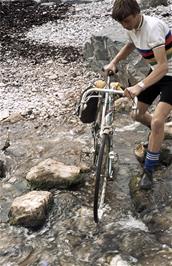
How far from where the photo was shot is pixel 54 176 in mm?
5691

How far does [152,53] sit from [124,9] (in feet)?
2.19

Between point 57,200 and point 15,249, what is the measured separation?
90 cm

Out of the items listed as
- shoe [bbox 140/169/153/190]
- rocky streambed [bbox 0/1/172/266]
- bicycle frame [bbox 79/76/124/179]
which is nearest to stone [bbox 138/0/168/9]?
rocky streambed [bbox 0/1/172/266]

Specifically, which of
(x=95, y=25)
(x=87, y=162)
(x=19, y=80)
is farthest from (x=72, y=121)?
(x=95, y=25)

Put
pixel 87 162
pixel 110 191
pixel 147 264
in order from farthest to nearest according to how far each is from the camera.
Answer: pixel 87 162, pixel 110 191, pixel 147 264

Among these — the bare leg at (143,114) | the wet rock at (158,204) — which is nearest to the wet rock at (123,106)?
the bare leg at (143,114)

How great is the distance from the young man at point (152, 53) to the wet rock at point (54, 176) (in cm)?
96

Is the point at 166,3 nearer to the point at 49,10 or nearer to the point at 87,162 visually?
the point at 49,10

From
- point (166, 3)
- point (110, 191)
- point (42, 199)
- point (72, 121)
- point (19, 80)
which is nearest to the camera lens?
point (42, 199)

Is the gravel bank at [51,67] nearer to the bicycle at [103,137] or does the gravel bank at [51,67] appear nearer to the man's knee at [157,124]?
the bicycle at [103,137]

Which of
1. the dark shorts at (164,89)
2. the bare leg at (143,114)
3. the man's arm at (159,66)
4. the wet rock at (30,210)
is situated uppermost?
the man's arm at (159,66)

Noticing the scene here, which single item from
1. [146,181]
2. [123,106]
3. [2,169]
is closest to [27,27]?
[123,106]

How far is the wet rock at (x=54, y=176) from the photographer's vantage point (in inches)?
224

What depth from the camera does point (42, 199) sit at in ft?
17.2
